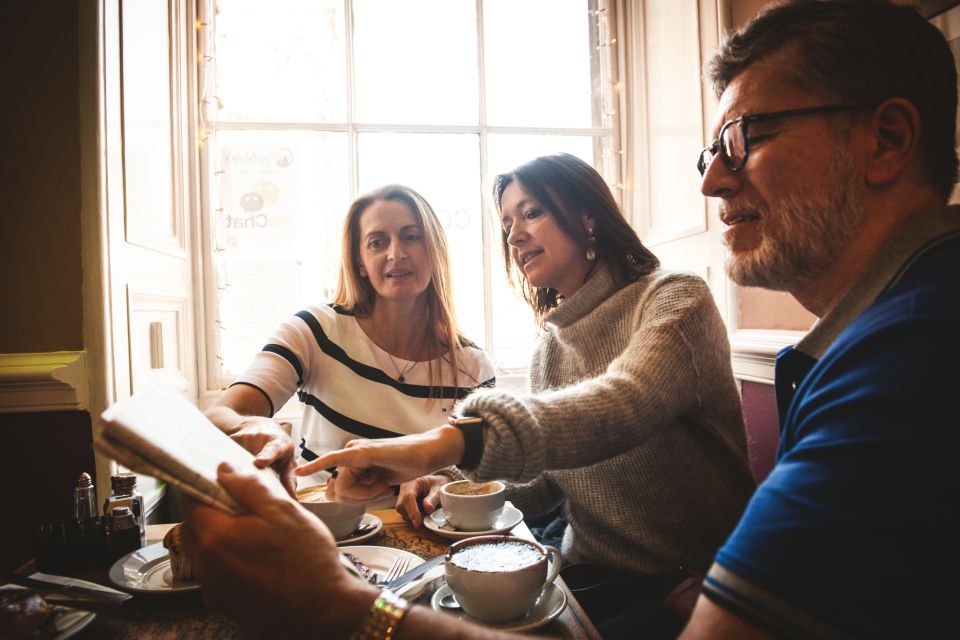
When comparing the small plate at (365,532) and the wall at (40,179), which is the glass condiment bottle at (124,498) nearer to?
the small plate at (365,532)

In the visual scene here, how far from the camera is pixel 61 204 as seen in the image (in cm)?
147

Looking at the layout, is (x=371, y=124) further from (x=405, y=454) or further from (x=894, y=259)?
(x=894, y=259)

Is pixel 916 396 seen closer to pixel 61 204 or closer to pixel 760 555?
pixel 760 555

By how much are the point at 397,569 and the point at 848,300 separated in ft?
2.50

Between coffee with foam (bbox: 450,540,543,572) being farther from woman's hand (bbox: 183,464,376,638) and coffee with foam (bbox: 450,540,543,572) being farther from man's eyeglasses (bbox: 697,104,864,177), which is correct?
man's eyeglasses (bbox: 697,104,864,177)

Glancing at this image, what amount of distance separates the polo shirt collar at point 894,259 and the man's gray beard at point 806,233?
3.0 inches

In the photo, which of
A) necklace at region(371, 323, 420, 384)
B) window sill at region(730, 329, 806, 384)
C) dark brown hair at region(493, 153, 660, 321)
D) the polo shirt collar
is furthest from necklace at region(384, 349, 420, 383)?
the polo shirt collar

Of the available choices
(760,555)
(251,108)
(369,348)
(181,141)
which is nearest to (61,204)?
(369,348)

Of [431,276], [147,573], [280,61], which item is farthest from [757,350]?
[280,61]

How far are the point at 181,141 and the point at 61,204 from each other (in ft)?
3.75

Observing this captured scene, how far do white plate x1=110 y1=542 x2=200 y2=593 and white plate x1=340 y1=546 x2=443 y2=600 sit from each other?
0.25 m

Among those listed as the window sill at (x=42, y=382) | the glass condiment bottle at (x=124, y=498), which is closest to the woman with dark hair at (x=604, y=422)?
the glass condiment bottle at (x=124, y=498)

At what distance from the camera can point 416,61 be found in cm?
302

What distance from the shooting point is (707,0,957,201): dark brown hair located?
73 centimetres
